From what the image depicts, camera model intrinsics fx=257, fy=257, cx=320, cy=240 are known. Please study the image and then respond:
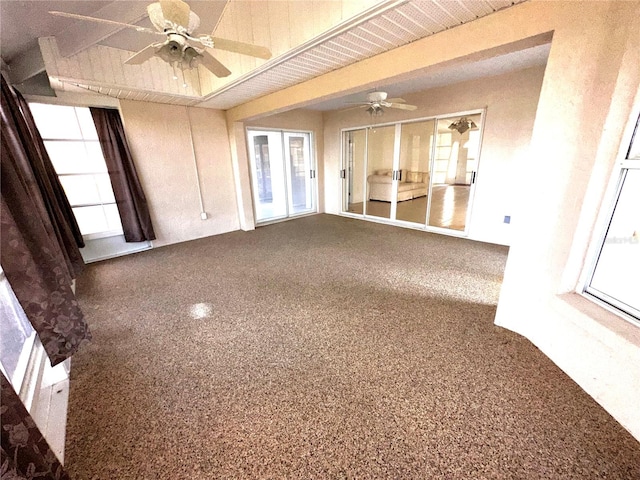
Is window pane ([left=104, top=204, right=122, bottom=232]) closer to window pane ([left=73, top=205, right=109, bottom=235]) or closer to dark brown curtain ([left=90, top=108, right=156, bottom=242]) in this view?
window pane ([left=73, top=205, right=109, bottom=235])

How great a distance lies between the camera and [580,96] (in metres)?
1.45

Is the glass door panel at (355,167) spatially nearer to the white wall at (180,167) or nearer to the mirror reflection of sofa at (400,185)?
the mirror reflection of sofa at (400,185)

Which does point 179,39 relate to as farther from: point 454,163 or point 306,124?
point 454,163

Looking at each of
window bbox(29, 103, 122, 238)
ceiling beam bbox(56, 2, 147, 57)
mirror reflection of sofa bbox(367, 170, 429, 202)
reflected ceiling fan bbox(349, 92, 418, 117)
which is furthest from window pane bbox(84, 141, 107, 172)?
mirror reflection of sofa bbox(367, 170, 429, 202)

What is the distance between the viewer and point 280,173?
5.75 meters

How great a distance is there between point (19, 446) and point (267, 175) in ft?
17.4

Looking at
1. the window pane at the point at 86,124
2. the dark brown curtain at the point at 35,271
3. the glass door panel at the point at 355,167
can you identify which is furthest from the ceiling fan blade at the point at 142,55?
the glass door panel at the point at 355,167

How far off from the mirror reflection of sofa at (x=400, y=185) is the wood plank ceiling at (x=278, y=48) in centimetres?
350

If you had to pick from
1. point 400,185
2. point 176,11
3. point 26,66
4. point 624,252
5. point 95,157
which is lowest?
point 400,185

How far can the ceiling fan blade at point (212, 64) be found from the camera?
1.98 m

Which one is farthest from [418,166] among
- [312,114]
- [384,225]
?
[312,114]

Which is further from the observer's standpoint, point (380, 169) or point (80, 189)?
point (380, 169)

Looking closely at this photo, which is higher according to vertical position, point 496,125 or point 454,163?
point 496,125

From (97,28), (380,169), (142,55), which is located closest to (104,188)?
(97,28)
